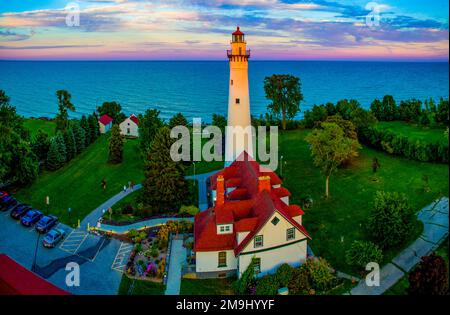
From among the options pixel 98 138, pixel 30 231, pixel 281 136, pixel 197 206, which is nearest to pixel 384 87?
pixel 281 136

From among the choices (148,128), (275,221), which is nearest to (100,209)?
(148,128)

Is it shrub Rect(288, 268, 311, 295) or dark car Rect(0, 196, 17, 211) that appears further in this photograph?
dark car Rect(0, 196, 17, 211)

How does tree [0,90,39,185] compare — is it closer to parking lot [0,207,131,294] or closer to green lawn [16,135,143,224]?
green lawn [16,135,143,224]

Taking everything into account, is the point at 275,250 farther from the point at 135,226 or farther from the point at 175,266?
A: the point at 135,226

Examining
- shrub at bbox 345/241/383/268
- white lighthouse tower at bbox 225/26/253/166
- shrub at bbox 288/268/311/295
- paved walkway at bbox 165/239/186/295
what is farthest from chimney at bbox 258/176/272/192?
white lighthouse tower at bbox 225/26/253/166

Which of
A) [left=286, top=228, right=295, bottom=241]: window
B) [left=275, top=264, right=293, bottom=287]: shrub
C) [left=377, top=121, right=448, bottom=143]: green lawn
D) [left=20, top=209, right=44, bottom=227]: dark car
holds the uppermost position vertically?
[left=377, top=121, right=448, bottom=143]: green lawn

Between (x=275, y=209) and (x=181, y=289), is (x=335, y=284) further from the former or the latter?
(x=181, y=289)
